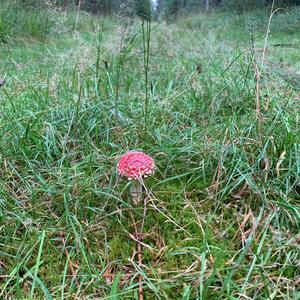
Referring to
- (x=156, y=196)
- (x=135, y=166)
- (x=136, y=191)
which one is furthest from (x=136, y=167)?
(x=156, y=196)

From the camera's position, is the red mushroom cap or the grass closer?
the grass

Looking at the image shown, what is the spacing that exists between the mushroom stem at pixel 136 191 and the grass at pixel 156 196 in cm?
5

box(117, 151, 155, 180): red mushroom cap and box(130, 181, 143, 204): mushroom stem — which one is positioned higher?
box(117, 151, 155, 180): red mushroom cap

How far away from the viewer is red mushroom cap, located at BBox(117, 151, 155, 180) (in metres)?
1.55

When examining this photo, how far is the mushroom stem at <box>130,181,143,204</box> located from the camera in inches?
63.6

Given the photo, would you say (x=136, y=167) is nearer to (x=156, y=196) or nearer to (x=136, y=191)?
(x=136, y=191)

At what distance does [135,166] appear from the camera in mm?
1553

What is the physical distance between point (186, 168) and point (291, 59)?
2670mm

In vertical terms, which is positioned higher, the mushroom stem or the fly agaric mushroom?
the fly agaric mushroom

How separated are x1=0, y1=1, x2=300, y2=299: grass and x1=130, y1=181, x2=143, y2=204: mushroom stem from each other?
0.15 ft

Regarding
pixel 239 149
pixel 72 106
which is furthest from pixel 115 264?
pixel 72 106

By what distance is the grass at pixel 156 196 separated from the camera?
131cm

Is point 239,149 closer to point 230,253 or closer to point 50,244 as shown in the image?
point 230,253

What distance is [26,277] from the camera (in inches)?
54.1
